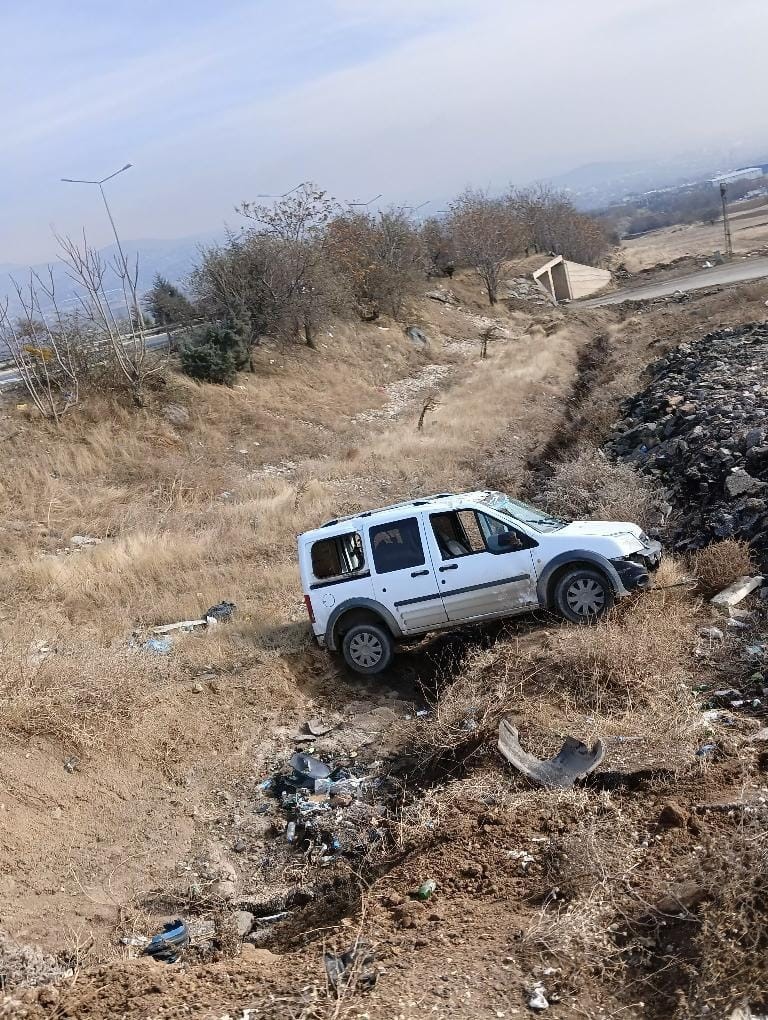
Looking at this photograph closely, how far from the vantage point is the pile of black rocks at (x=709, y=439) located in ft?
38.8

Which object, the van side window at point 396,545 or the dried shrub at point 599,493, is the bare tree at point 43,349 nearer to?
the dried shrub at point 599,493

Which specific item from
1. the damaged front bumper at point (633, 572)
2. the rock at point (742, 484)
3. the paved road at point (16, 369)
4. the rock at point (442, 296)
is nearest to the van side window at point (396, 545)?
the damaged front bumper at point (633, 572)

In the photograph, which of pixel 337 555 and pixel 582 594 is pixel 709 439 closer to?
pixel 582 594

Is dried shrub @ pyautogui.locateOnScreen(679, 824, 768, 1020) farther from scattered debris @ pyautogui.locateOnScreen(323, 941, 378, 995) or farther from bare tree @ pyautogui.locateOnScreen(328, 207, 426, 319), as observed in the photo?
bare tree @ pyautogui.locateOnScreen(328, 207, 426, 319)

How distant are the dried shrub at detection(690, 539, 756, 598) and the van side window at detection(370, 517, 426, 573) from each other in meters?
3.37

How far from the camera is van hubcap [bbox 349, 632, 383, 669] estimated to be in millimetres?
10023

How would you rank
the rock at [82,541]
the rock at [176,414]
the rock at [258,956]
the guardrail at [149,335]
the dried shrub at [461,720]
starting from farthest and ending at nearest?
the guardrail at [149,335]
the rock at [176,414]
the rock at [82,541]
the dried shrub at [461,720]
the rock at [258,956]

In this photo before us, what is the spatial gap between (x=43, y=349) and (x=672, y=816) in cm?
2328

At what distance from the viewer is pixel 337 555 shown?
33.0 ft

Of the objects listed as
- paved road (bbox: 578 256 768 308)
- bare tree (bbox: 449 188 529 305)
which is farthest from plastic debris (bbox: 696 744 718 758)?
bare tree (bbox: 449 188 529 305)

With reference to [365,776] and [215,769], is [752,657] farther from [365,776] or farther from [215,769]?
[215,769]

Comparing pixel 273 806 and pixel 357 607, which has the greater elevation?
pixel 357 607

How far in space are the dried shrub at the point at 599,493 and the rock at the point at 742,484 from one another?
1119 millimetres

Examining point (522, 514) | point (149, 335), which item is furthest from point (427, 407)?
point (522, 514)
